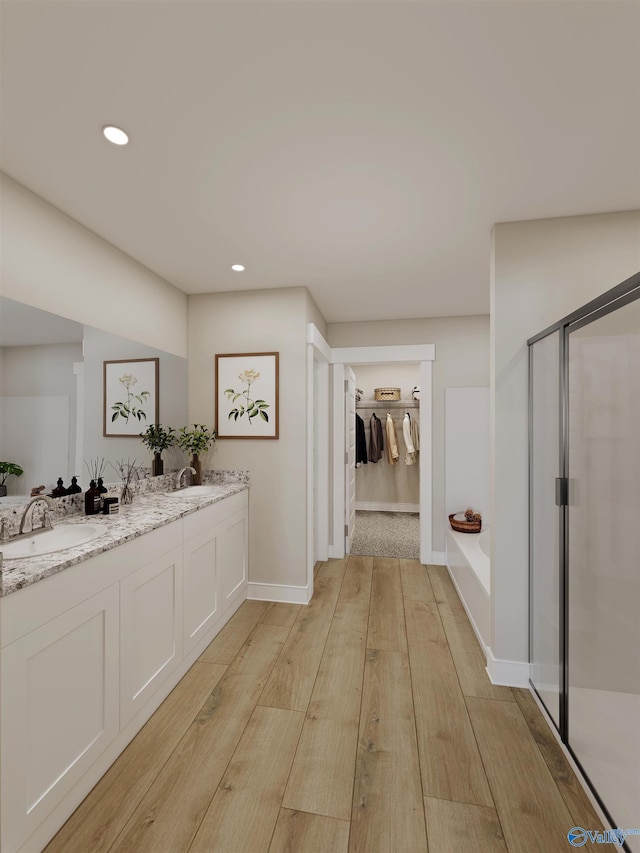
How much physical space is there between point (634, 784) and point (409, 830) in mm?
734

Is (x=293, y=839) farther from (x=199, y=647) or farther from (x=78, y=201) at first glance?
(x=78, y=201)

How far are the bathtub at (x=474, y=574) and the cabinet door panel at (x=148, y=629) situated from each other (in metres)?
1.76

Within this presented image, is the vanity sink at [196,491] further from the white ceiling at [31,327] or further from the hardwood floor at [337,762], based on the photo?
the white ceiling at [31,327]

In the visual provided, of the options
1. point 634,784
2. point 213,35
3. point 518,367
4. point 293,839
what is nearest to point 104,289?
point 213,35

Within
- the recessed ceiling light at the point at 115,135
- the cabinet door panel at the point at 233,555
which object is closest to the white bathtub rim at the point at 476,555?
the cabinet door panel at the point at 233,555

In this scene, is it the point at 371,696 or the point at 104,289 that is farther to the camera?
the point at 104,289

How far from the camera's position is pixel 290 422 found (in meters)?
3.17

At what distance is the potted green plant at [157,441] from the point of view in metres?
2.89

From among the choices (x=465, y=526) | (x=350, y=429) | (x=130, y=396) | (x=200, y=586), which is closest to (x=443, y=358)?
(x=350, y=429)

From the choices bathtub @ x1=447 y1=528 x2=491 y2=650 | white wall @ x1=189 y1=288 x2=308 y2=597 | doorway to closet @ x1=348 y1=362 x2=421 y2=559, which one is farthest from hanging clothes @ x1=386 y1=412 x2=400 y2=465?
white wall @ x1=189 y1=288 x2=308 y2=597

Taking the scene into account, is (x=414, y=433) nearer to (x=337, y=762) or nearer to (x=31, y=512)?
(x=337, y=762)

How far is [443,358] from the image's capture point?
403 centimetres

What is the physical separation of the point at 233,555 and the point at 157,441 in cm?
102

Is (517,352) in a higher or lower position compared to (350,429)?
higher
